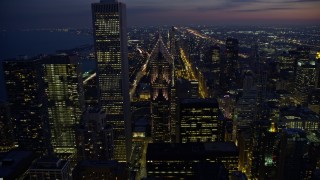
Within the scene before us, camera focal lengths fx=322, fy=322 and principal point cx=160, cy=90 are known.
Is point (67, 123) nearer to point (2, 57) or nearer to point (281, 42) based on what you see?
point (2, 57)

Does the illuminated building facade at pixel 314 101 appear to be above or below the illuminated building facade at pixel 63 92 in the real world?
below

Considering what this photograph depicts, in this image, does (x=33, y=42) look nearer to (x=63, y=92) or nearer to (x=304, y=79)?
(x=63, y=92)

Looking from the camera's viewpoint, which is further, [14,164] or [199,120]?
[199,120]

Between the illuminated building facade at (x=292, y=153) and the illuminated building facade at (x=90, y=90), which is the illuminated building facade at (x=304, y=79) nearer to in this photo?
the illuminated building facade at (x=292, y=153)

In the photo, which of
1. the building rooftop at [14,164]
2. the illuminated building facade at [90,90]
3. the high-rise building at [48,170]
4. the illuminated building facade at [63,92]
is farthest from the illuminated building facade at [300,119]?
the building rooftop at [14,164]

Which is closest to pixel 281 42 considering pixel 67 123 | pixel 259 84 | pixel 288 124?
pixel 259 84

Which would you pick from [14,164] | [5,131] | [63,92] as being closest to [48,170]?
[14,164]
